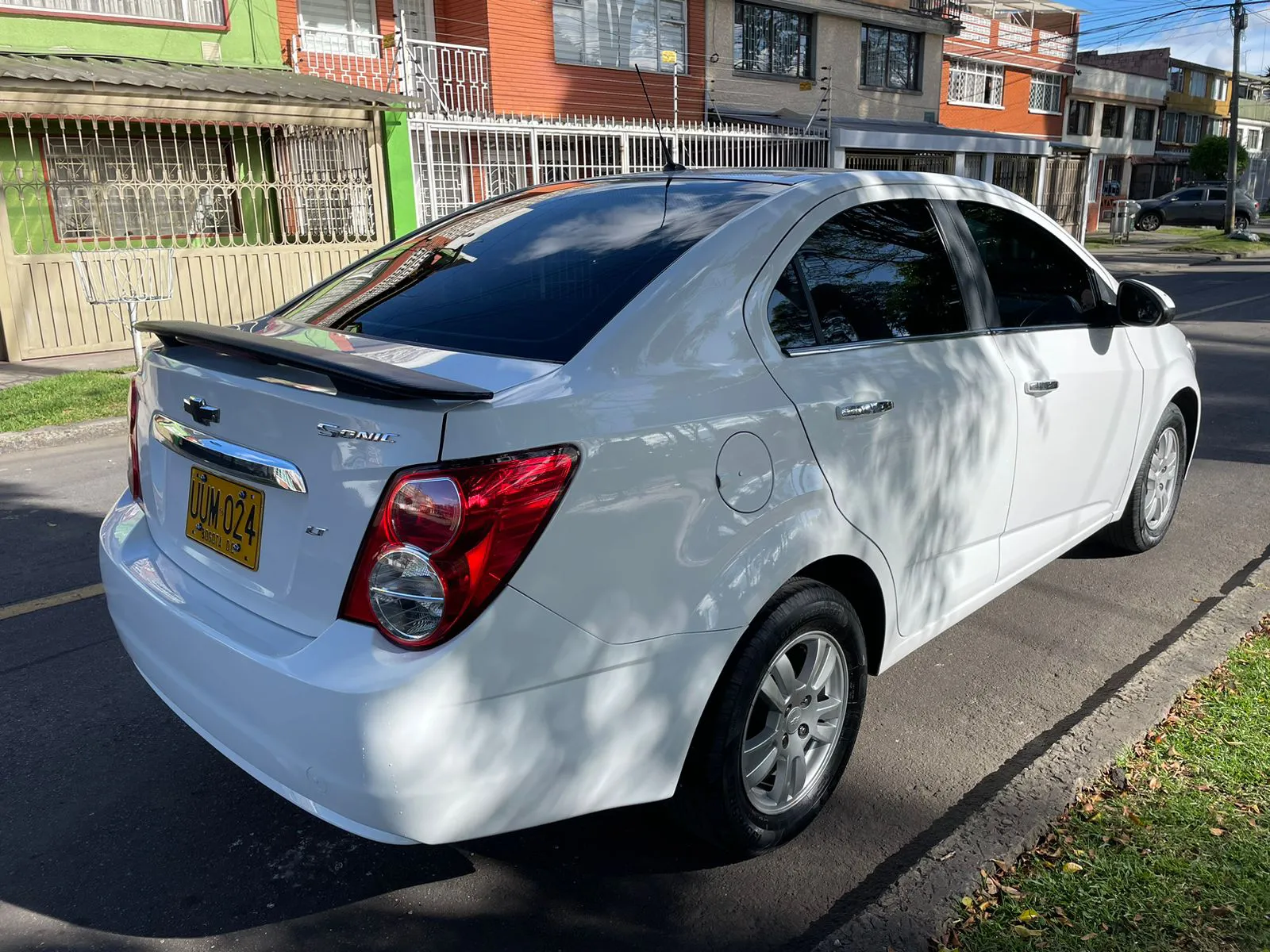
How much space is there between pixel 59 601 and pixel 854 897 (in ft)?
11.9

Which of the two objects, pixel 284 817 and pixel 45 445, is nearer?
pixel 284 817

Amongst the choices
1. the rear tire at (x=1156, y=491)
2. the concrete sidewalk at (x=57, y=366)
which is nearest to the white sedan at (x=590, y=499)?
the rear tire at (x=1156, y=491)

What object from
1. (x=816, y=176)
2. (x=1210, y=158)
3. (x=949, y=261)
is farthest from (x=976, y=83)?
(x=816, y=176)

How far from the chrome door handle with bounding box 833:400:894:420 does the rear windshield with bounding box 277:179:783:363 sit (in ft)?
1.96

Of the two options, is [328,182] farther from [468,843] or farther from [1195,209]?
[1195,209]

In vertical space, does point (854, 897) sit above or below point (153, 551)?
below

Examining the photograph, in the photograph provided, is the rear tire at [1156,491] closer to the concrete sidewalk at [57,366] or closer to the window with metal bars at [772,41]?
the concrete sidewalk at [57,366]

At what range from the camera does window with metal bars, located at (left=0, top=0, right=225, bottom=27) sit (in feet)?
40.2

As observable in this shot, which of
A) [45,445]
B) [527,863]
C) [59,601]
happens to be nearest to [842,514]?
[527,863]

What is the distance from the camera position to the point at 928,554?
3.20 metres

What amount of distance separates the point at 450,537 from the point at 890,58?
28902 mm

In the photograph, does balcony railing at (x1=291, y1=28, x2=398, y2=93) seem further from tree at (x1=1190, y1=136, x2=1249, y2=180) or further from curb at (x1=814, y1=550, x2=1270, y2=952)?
tree at (x1=1190, y1=136, x2=1249, y2=180)

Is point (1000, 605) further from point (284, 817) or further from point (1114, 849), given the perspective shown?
point (284, 817)

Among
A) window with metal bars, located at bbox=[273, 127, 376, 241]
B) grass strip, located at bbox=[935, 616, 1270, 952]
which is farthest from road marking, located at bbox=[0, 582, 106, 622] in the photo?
window with metal bars, located at bbox=[273, 127, 376, 241]
